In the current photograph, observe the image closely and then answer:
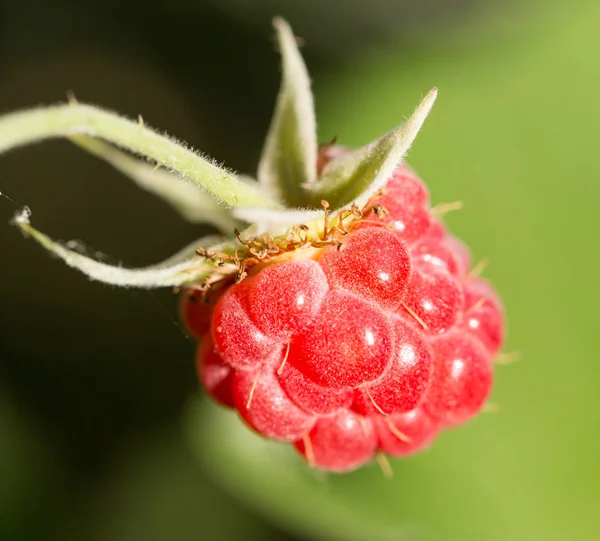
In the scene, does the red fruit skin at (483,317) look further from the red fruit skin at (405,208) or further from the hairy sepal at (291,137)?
the hairy sepal at (291,137)

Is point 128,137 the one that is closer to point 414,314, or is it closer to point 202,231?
point 414,314

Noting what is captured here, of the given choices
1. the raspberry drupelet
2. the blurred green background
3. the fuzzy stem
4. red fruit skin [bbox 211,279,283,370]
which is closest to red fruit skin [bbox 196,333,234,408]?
the raspberry drupelet

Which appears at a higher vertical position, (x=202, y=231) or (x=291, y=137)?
(x=202, y=231)

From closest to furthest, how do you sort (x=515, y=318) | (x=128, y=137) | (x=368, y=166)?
(x=128, y=137)
(x=368, y=166)
(x=515, y=318)

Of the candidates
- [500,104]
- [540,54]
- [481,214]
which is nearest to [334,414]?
[481,214]

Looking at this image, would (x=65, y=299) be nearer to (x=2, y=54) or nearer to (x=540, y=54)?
(x=2, y=54)

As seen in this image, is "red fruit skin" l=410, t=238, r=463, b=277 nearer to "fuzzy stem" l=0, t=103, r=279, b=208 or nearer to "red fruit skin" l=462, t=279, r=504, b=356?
"red fruit skin" l=462, t=279, r=504, b=356

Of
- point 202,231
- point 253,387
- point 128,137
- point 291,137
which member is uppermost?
point 202,231

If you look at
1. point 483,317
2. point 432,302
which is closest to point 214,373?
point 432,302
